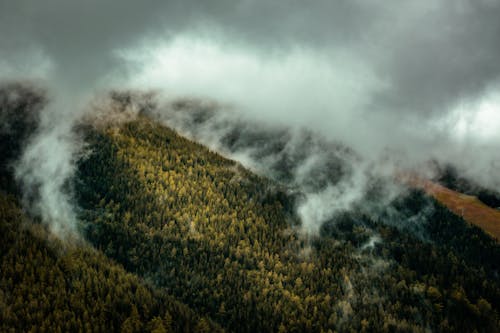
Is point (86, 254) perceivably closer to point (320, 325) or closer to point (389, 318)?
point (320, 325)

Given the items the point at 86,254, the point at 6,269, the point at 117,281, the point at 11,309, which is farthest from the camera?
the point at 86,254

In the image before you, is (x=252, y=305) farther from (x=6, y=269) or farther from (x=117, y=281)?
(x=6, y=269)

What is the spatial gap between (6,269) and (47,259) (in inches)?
636

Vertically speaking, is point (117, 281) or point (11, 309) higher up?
point (117, 281)

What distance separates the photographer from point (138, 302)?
549 feet

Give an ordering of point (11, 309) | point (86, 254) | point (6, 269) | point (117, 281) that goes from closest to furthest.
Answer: point (11, 309) → point (6, 269) → point (117, 281) → point (86, 254)

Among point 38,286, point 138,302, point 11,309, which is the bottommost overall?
point 11,309

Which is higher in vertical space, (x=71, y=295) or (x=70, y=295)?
(x=71, y=295)

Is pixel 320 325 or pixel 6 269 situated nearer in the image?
pixel 6 269

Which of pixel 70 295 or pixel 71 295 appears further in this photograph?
pixel 70 295

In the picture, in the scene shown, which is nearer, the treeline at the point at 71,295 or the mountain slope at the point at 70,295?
the treeline at the point at 71,295

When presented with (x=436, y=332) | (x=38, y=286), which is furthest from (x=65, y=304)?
(x=436, y=332)

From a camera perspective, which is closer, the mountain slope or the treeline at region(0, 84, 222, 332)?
the treeline at region(0, 84, 222, 332)

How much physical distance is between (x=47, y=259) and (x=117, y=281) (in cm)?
3218
